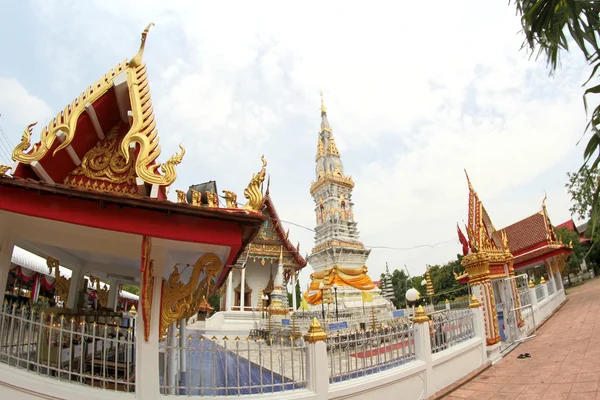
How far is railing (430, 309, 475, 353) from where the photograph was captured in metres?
6.56

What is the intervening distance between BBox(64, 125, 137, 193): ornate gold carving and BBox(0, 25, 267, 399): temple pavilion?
12 mm

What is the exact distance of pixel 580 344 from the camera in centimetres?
818

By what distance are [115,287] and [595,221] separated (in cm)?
861

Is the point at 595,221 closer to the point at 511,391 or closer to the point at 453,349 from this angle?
the point at 511,391

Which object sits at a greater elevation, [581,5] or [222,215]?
[581,5]

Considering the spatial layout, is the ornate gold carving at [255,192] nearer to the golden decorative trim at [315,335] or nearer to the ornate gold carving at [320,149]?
the golden decorative trim at [315,335]

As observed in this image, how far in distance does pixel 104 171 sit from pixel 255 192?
187cm

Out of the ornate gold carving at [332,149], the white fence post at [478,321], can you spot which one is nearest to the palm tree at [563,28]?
the white fence post at [478,321]

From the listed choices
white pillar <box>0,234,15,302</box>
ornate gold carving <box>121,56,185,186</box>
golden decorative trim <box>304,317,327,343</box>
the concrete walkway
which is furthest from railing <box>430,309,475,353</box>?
white pillar <box>0,234,15,302</box>

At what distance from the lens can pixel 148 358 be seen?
3.68m

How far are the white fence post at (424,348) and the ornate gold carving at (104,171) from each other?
484 centimetres

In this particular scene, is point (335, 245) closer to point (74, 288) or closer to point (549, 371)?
point (549, 371)

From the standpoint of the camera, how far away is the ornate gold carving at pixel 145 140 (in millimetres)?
3770

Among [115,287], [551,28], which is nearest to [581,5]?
[551,28]
